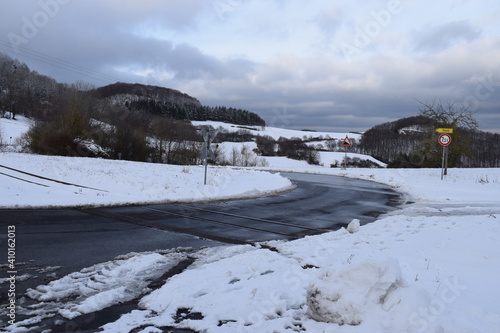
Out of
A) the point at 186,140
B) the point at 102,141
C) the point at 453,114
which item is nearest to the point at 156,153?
the point at 186,140

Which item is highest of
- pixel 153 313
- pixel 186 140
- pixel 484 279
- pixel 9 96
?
pixel 9 96

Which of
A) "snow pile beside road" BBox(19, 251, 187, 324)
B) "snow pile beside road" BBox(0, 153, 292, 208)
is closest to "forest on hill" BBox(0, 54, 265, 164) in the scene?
"snow pile beside road" BBox(0, 153, 292, 208)

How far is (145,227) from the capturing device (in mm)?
9547

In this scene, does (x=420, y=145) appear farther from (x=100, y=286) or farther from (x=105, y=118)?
(x=105, y=118)

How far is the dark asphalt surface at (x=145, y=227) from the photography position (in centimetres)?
658

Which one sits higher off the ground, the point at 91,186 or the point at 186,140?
the point at 186,140

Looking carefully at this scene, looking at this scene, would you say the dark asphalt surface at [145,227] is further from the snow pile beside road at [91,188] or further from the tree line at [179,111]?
the tree line at [179,111]

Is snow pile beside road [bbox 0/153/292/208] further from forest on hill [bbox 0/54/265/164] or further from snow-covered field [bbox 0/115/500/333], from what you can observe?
forest on hill [bbox 0/54/265/164]

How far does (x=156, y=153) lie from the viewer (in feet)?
218

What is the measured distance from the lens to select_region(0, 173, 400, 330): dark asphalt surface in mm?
6579

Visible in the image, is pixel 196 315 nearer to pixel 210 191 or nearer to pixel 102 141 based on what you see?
pixel 210 191

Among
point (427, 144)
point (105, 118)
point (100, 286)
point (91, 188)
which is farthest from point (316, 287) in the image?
point (105, 118)

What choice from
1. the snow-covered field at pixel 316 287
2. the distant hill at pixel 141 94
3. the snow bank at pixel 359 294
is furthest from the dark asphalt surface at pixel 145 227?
the distant hill at pixel 141 94

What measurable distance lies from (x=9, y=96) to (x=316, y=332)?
140359 mm
